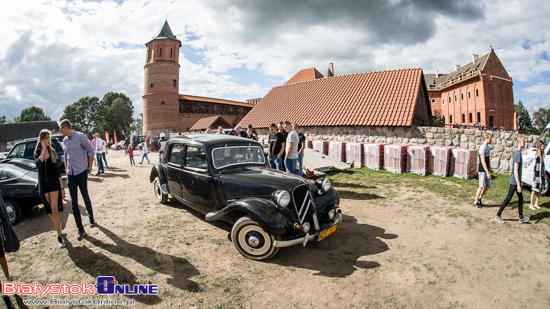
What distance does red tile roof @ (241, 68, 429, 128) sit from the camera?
574 inches

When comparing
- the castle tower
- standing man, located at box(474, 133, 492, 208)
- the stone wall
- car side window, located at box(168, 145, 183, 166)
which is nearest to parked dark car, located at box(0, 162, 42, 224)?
car side window, located at box(168, 145, 183, 166)

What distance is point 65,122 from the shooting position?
14.7ft

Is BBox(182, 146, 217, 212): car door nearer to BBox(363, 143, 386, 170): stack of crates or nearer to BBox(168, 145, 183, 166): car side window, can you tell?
BBox(168, 145, 183, 166): car side window

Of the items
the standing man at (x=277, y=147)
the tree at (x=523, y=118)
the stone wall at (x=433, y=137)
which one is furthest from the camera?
the tree at (x=523, y=118)

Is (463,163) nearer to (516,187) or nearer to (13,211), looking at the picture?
(516,187)

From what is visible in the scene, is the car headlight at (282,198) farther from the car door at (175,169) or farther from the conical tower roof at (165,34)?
the conical tower roof at (165,34)

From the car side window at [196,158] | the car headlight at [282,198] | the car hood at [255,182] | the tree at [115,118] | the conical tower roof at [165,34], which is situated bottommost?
the car headlight at [282,198]

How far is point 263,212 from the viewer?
3590mm

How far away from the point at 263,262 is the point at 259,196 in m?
0.98

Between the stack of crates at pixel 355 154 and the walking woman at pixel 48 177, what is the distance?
10.4 m

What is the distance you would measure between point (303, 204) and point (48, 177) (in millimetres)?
4248

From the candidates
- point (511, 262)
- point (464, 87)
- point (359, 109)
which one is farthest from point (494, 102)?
point (511, 262)

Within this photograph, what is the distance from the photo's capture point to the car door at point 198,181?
15.1 feet

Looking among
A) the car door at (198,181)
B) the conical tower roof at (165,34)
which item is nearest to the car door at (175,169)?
the car door at (198,181)
